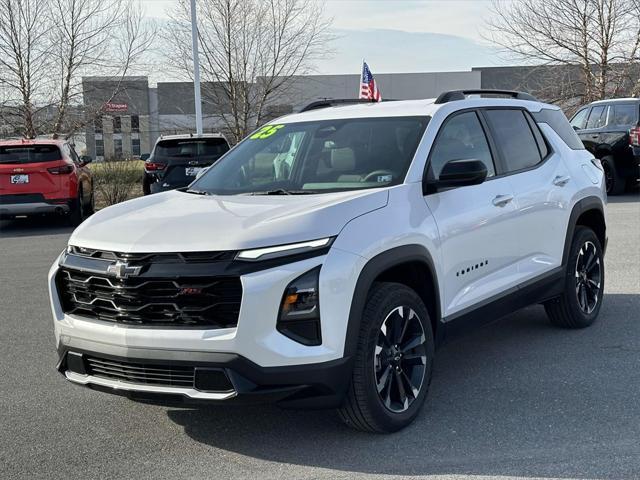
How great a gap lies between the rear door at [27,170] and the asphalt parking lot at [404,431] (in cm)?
868

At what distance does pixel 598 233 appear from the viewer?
6691 mm

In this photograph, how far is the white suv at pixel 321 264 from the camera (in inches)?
144

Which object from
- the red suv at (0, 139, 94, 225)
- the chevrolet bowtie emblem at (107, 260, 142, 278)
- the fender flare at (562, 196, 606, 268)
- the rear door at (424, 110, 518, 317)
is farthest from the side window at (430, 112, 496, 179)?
the red suv at (0, 139, 94, 225)

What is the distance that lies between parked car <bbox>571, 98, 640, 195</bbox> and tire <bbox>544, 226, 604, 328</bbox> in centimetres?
1018

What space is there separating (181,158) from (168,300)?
451 inches

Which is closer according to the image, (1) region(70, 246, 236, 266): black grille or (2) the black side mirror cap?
(1) region(70, 246, 236, 266): black grille

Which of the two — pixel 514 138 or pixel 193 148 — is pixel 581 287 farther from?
pixel 193 148

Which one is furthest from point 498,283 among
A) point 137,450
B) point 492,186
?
point 137,450

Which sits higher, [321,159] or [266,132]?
[266,132]

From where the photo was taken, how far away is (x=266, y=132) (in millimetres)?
5688

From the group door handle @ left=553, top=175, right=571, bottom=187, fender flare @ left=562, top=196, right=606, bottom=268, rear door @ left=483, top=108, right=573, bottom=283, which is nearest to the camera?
rear door @ left=483, top=108, right=573, bottom=283

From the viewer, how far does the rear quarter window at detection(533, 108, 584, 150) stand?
617 centimetres

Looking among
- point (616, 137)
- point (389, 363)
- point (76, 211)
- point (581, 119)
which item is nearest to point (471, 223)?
point (389, 363)

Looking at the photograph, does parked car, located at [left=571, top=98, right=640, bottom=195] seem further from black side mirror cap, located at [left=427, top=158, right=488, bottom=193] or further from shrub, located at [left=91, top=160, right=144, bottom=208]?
black side mirror cap, located at [left=427, top=158, right=488, bottom=193]
